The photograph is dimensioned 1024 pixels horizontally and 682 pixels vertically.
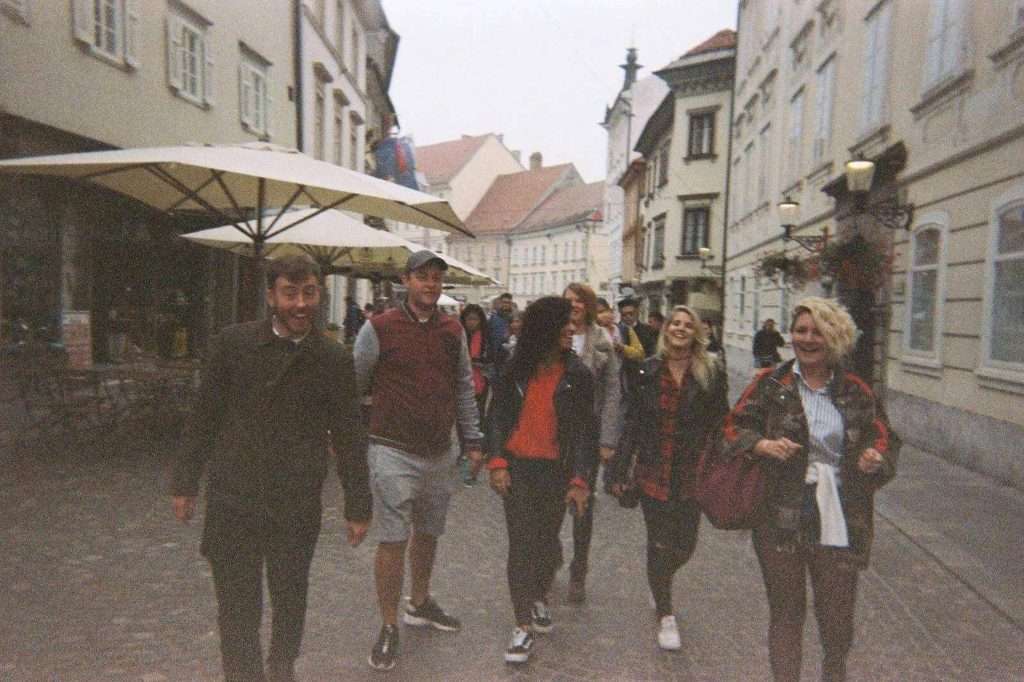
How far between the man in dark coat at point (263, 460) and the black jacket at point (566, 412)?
3.89 feet

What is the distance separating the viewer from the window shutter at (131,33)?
12531 millimetres

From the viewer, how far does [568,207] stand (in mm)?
67875

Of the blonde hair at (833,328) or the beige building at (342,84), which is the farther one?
the beige building at (342,84)

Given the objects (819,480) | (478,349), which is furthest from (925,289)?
(819,480)

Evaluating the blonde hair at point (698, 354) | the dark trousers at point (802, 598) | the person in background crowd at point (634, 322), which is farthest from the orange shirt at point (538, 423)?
the person in background crowd at point (634, 322)

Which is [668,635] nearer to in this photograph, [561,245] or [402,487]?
[402,487]

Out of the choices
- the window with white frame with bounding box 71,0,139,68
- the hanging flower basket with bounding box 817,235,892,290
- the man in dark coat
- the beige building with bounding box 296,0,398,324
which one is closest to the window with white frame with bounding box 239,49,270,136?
the beige building with bounding box 296,0,398,324

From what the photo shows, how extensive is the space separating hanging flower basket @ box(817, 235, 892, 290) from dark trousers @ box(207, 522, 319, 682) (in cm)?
1084

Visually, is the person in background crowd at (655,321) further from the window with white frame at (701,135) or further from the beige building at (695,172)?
the window with white frame at (701,135)

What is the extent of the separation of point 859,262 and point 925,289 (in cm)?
109

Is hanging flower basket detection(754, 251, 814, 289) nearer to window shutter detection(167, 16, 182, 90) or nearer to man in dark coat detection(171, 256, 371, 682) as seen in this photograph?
window shutter detection(167, 16, 182, 90)

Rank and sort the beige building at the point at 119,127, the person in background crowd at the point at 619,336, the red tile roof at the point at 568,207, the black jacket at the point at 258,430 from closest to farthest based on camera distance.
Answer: the black jacket at the point at 258,430 → the person in background crowd at the point at 619,336 → the beige building at the point at 119,127 → the red tile roof at the point at 568,207

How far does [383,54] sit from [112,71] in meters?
24.3

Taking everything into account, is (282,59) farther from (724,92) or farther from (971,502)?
(724,92)
